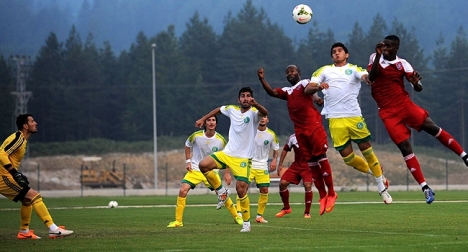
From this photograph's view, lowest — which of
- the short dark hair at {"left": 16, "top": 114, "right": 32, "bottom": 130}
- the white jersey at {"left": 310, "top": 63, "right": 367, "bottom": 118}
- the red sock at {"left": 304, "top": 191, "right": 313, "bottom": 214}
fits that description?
the red sock at {"left": 304, "top": 191, "right": 313, "bottom": 214}

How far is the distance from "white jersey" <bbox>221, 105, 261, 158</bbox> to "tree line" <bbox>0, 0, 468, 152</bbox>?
83.5 meters

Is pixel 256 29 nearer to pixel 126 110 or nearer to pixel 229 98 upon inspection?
pixel 229 98

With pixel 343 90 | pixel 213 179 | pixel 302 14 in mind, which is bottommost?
pixel 213 179

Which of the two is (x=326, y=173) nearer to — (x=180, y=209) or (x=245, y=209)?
(x=245, y=209)

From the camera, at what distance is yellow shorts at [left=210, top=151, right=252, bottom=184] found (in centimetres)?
1703

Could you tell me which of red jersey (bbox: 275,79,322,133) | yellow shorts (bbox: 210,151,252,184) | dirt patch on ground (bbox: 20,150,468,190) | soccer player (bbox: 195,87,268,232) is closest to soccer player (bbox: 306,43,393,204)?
red jersey (bbox: 275,79,322,133)

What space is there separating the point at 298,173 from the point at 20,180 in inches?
340

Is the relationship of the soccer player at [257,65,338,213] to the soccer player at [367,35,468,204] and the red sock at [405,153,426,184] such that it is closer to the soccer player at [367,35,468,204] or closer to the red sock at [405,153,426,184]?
the soccer player at [367,35,468,204]

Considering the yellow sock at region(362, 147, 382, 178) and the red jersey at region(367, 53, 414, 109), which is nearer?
the red jersey at region(367, 53, 414, 109)

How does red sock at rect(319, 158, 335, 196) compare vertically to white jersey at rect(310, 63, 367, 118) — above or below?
below

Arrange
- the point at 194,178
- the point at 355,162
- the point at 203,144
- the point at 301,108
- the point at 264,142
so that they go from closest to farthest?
the point at 355,162 < the point at 301,108 < the point at 194,178 < the point at 203,144 < the point at 264,142

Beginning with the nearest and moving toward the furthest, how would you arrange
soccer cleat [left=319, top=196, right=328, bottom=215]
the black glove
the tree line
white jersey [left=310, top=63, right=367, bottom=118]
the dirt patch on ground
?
the black glove, soccer cleat [left=319, top=196, right=328, bottom=215], white jersey [left=310, top=63, right=367, bottom=118], the dirt patch on ground, the tree line

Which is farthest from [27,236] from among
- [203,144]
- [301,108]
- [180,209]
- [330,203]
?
[301,108]

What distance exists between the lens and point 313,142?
1783 centimetres
